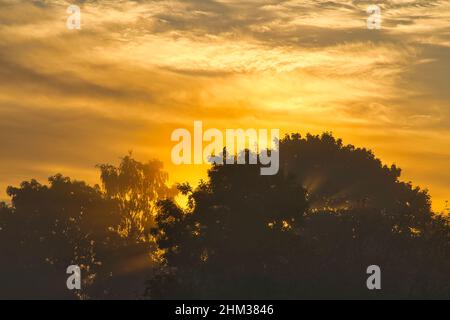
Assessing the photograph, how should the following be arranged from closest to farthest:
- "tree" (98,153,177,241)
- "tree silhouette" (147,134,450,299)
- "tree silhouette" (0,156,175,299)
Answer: "tree silhouette" (147,134,450,299), "tree silhouette" (0,156,175,299), "tree" (98,153,177,241)

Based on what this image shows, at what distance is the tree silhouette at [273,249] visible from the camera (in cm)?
6794

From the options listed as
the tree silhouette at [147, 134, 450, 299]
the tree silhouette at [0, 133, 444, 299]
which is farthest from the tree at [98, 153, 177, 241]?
the tree silhouette at [147, 134, 450, 299]

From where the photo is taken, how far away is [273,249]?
70.2 m

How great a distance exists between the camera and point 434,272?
78000mm

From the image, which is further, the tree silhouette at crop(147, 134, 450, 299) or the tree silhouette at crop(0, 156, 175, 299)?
the tree silhouette at crop(0, 156, 175, 299)

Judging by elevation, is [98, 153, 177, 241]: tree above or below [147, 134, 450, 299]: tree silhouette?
above

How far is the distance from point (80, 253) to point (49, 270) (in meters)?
4.44

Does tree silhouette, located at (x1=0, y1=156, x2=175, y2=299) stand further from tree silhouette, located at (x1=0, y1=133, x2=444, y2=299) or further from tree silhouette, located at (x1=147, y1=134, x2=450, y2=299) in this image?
tree silhouette, located at (x1=147, y1=134, x2=450, y2=299)

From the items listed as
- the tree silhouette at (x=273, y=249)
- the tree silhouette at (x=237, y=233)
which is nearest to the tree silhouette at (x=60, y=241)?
the tree silhouette at (x=237, y=233)

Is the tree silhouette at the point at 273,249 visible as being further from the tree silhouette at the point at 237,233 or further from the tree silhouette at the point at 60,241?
the tree silhouette at the point at 60,241

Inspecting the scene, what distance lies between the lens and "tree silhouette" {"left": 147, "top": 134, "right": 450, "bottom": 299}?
6794 centimetres

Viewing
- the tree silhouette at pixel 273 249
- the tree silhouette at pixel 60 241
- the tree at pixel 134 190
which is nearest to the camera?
the tree silhouette at pixel 273 249
